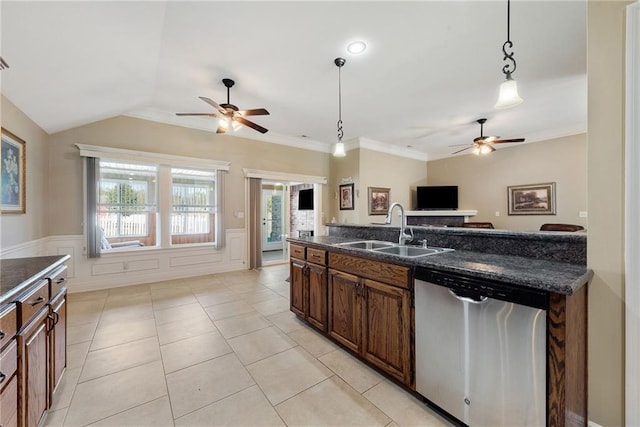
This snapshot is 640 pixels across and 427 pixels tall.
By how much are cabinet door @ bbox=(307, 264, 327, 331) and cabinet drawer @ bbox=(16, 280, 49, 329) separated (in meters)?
1.88

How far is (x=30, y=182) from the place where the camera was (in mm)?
3043

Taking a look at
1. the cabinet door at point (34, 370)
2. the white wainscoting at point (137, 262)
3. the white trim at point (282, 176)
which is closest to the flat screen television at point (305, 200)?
the white trim at point (282, 176)

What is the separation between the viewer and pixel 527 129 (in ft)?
17.8

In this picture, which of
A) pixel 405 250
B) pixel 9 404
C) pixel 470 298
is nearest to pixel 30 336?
pixel 9 404

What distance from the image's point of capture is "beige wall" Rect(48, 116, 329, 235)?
12.1ft

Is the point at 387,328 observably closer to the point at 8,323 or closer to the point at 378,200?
the point at 8,323

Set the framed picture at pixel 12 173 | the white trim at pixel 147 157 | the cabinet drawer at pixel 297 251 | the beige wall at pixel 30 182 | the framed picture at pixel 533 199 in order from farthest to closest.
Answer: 1. the framed picture at pixel 533 199
2. the white trim at pixel 147 157
3. the cabinet drawer at pixel 297 251
4. the beige wall at pixel 30 182
5. the framed picture at pixel 12 173

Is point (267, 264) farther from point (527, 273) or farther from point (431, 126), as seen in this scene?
point (527, 273)

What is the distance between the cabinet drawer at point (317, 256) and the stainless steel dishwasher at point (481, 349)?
99 cm

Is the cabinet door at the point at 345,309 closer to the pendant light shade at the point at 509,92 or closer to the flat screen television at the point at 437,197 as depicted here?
the pendant light shade at the point at 509,92

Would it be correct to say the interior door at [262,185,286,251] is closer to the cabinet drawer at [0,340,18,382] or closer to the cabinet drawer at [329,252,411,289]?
the cabinet drawer at [329,252,411,289]

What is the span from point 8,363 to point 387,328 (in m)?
1.95

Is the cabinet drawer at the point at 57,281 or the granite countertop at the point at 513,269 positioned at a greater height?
the granite countertop at the point at 513,269

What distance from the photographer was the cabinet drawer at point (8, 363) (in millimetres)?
989
